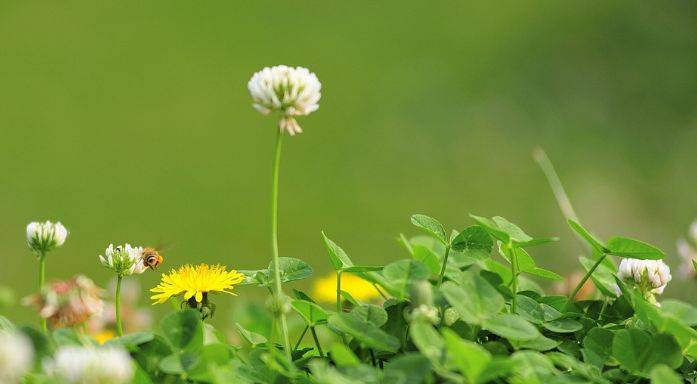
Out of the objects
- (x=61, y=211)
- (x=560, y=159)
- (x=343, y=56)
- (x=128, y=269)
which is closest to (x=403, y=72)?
(x=343, y=56)

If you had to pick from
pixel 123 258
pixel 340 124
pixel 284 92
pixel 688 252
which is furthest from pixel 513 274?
pixel 340 124

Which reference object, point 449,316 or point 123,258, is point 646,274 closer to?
point 449,316

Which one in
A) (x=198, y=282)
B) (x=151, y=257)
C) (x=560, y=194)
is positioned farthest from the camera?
(x=560, y=194)

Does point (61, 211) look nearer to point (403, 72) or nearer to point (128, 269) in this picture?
point (403, 72)

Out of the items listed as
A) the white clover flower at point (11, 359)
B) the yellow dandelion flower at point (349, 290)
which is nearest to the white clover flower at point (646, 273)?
the white clover flower at point (11, 359)

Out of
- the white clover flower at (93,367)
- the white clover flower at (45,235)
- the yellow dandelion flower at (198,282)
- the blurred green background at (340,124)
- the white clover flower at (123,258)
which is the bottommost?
the white clover flower at (93,367)

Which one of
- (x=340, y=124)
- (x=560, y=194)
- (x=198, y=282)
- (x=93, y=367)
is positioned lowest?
(x=93, y=367)

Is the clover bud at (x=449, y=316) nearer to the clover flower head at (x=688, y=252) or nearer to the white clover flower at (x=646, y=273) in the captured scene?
the white clover flower at (x=646, y=273)
